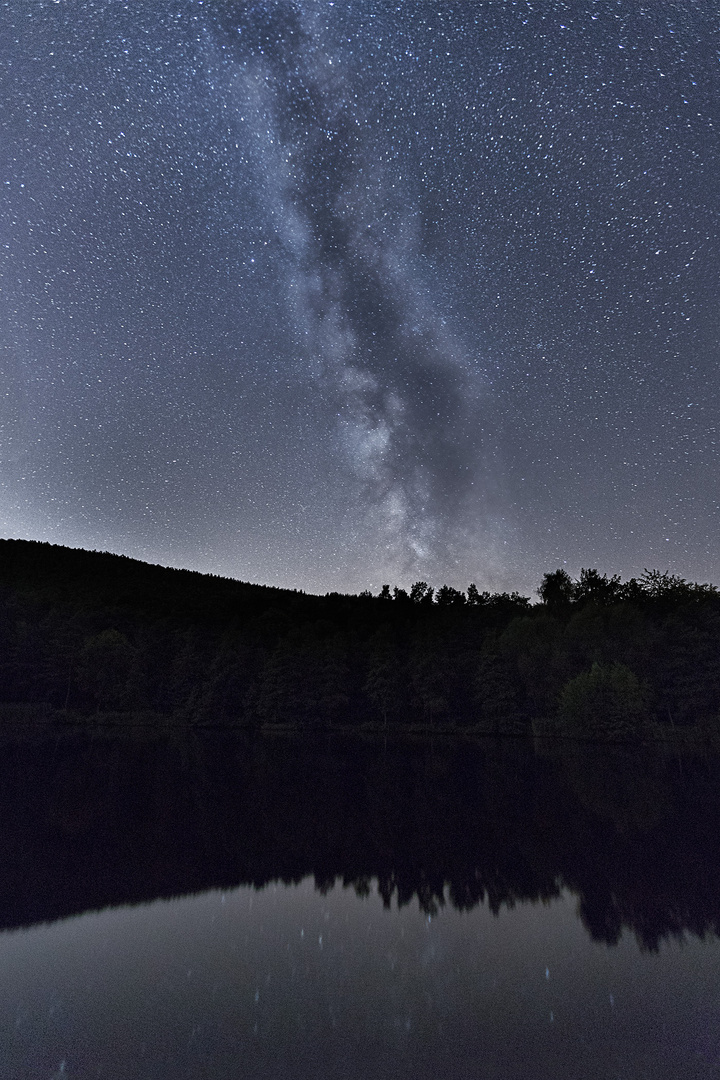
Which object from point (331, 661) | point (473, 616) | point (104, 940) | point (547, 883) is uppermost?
point (473, 616)

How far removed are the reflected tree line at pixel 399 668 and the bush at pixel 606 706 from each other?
150 mm

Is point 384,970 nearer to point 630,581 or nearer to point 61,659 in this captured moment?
point 61,659

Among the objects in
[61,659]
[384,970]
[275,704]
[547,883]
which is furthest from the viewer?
[61,659]

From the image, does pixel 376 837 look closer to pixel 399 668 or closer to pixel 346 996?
pixel 346 996

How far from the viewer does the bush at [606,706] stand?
224ft

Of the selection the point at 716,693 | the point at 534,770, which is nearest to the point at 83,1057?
the point at 534,770

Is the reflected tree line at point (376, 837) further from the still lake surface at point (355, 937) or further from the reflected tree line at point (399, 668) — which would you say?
the reflected tree line at point (399, 668)

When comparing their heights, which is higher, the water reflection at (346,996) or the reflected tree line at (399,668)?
the reflected tree line at (399,668)

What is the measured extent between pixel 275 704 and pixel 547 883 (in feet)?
261

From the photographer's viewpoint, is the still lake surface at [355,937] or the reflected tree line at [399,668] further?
the reflected tree line at [399,668]

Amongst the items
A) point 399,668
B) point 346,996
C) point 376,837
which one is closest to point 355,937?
point 346,996

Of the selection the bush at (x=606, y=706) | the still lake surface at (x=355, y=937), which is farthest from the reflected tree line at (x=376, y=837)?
the bush at (x=606, y=706)

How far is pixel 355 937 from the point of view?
12320 mm

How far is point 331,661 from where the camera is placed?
306 ft
